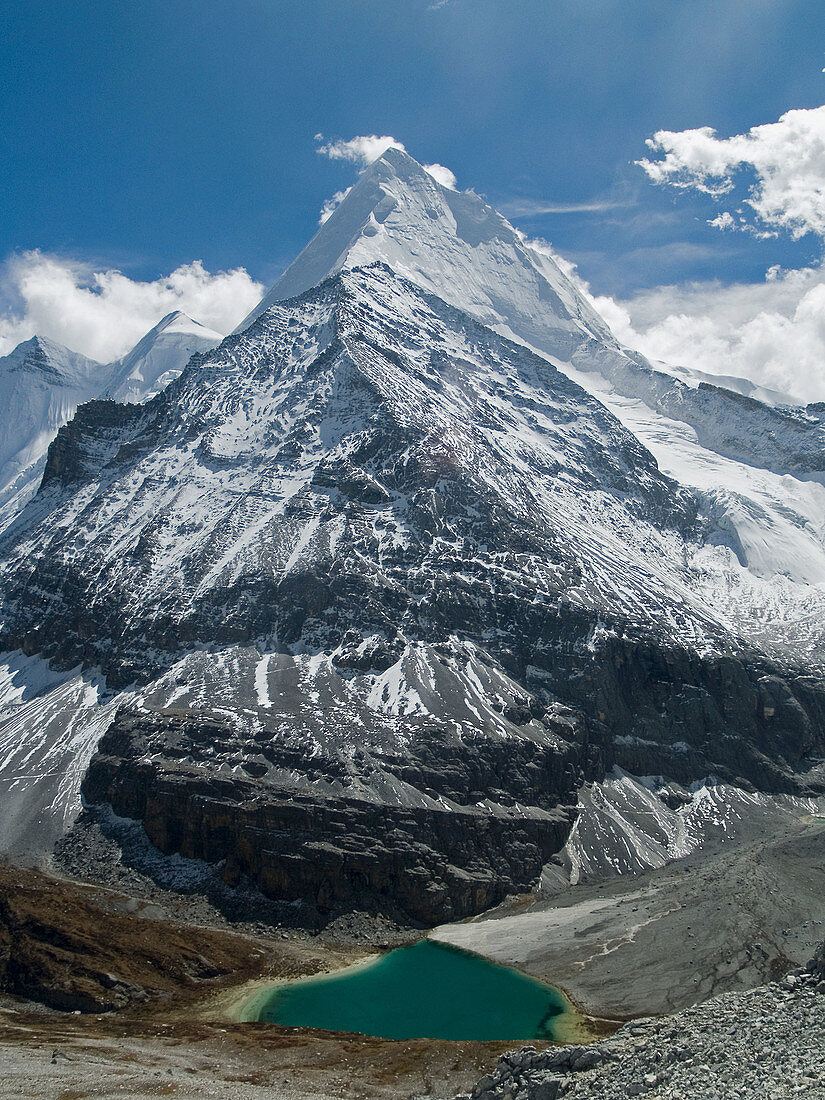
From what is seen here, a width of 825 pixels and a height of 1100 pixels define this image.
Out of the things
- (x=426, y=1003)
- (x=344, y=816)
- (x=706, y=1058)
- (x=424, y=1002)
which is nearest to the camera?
(x=706, y=1058)

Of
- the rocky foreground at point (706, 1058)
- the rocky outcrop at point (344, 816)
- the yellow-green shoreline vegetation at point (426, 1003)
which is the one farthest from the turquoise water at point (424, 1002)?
the rocky foreground at point (706, 1058)

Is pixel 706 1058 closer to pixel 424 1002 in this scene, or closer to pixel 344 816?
pixel 424 1002

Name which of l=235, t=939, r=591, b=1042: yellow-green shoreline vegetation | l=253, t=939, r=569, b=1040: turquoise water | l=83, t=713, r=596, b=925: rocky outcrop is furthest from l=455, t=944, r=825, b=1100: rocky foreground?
l=83, t=713, r=596, b=925: rocky outcrop

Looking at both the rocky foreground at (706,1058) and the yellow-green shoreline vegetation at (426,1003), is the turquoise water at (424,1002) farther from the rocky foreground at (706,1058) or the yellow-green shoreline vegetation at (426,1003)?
the rocky foreground at (706,1058)

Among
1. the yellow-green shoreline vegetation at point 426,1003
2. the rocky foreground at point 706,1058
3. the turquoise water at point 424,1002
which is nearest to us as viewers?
the rocky foreground at point 706,1058

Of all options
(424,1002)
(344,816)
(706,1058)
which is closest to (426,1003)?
(424,1002)

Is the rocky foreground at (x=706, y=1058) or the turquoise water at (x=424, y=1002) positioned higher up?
the rocky foreground at (x=706, y=1058)

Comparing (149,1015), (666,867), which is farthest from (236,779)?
(666,867)
